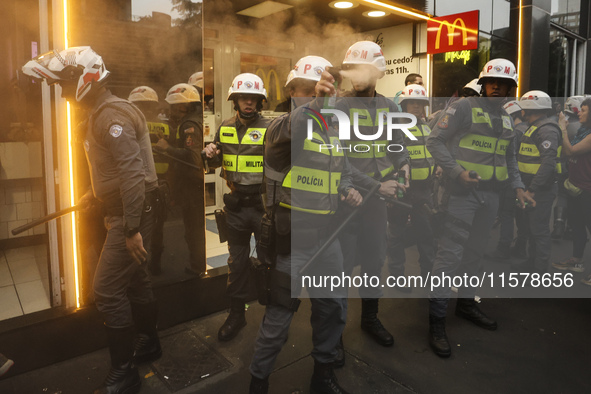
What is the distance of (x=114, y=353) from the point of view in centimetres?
284

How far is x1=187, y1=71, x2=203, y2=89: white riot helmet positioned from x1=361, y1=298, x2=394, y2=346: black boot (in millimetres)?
2330

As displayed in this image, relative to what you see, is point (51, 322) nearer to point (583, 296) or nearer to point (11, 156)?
point (11, 156)

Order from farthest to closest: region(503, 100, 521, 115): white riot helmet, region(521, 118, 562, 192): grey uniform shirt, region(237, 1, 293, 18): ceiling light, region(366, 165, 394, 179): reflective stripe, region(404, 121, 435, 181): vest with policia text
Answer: region(237, 1, 293, 18): ceiling light, region(503, 100, 521, 115): white riot helmet, region(521, 118, 562, 192): grey uniform shirt, region(404, 121, 435, 181): vest with policia text, region(366, 165, 394, 179): reflective stripe

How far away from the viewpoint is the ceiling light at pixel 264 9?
21.0 feet

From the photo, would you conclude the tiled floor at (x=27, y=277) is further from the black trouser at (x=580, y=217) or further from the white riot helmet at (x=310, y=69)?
the black trouser at (x=580, y=217)

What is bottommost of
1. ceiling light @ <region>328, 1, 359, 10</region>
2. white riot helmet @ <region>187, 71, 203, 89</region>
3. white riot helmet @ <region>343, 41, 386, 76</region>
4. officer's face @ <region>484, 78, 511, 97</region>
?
officer's face @ <region>484, 78, 511, 97</region>

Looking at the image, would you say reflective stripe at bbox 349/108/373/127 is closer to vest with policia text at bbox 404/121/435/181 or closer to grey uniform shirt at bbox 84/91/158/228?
vest with policia text at bbox 404/121/435/181

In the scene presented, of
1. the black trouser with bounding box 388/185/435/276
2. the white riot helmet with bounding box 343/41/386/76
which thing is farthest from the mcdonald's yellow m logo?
the white riot helmet with bounding box 343/41/386/76

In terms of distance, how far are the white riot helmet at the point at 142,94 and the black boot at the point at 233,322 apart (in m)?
1.81

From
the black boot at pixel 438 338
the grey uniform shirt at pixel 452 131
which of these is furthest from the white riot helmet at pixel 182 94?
the black boot at pixel 438 338

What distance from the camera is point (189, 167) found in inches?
154

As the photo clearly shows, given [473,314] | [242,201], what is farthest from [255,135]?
[473,314]

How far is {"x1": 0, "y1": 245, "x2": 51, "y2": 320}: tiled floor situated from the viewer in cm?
364

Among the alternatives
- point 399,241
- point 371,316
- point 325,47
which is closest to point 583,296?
point 399,241
